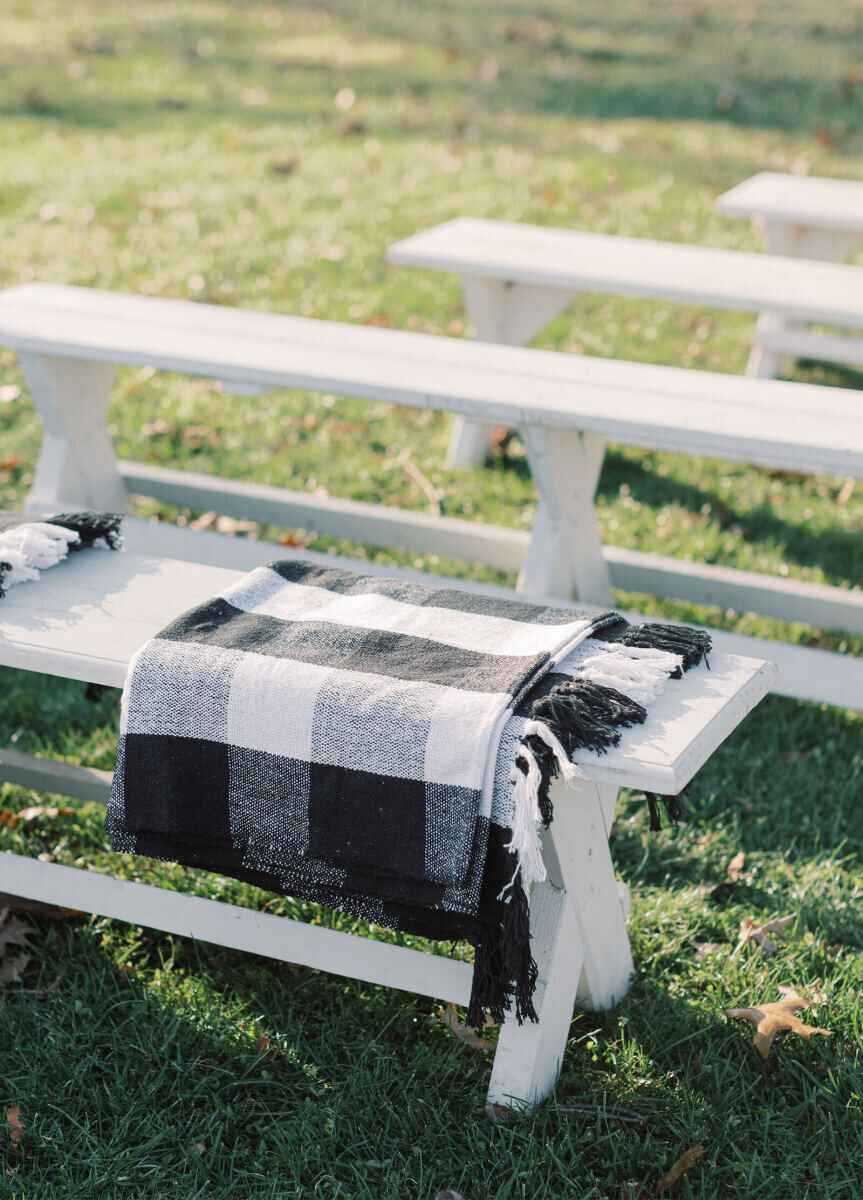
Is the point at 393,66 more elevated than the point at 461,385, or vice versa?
the point at 393,66

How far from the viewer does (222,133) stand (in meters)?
9.23

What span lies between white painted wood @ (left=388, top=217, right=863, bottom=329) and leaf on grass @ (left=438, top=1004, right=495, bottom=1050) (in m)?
2.42

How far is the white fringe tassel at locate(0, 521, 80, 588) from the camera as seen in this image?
95.3 inches

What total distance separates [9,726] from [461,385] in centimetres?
141

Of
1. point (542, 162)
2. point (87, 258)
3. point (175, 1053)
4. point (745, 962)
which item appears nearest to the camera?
point (175, 1053)

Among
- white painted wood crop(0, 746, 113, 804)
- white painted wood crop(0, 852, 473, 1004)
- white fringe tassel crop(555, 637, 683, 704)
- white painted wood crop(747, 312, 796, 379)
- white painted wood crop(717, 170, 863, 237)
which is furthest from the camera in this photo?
white painted wood crop(747, 312, 796, 379)

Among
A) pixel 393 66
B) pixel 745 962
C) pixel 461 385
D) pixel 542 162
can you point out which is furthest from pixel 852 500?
pixel 393 66

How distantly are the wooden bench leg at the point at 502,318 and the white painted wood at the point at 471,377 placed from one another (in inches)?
36.8

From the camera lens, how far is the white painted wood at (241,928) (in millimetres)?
2217

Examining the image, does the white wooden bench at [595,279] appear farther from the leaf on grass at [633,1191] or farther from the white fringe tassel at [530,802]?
the leaf on grass at [633,1191]

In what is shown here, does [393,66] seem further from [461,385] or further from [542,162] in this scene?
[461,385]

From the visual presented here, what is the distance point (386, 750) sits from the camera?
1931mm

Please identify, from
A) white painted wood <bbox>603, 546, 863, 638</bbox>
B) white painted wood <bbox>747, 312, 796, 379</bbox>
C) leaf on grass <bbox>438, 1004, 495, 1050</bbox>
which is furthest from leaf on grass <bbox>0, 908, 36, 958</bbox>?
white painted wood <bbox>747, 312, 796, 379</bbox>

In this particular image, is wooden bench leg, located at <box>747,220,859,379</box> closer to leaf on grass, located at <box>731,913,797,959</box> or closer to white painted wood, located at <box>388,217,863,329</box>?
white painted wood, located at <box>388,217,863,329</box>
